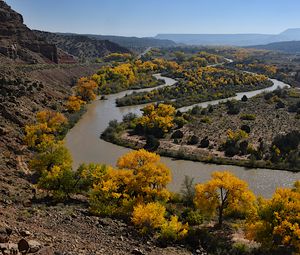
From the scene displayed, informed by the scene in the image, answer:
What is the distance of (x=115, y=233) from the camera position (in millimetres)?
24516

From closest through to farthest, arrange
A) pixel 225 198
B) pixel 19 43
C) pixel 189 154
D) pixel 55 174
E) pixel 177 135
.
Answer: pixel 225 198 < pixel 55 174 < pixel 189 154 < pixel 177 135 < pixel 19 43

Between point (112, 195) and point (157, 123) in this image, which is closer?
point (112, 195)

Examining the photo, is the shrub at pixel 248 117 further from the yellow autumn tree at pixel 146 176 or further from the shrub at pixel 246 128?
the yellow autumn tree at pixel 146 176

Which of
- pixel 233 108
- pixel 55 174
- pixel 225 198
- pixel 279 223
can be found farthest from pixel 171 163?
pixel 233 108

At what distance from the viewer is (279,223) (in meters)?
23.8

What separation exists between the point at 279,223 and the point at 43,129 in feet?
108

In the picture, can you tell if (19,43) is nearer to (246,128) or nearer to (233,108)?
(233,108)

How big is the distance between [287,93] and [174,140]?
49.8 meters

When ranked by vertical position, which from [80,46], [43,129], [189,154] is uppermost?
[80,46]

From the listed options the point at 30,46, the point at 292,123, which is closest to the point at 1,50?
the point at 30,46

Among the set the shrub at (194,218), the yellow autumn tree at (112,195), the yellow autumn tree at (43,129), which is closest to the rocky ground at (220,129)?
the yellow autumn tree at (43,129)

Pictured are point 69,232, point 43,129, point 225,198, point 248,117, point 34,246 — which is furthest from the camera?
point 248,117

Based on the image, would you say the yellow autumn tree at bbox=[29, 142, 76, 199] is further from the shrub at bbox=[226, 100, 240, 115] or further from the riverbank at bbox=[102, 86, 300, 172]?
the shrub at bbox=[226, 100, 240, 115]

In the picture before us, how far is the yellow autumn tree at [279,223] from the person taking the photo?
23.0 metres
